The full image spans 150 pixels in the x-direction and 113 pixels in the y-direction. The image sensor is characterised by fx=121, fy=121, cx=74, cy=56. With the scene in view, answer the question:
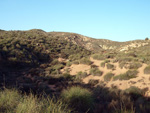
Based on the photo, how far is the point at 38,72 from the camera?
1686 centimetres

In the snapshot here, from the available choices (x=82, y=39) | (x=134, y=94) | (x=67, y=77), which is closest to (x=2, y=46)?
(x=67, y=77)

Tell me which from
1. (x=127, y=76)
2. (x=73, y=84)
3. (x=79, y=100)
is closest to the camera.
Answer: (x=79, y=100)

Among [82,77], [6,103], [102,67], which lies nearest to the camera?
[6,103]

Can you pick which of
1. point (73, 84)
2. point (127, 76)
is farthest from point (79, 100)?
point (127, 76)

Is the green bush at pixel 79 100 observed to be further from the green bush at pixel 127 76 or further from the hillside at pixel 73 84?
the green bush at pixel 127 76

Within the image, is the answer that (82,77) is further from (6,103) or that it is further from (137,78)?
(6,103)

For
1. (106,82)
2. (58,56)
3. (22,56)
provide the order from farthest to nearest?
(58,56) → (22,56) → (106,82)

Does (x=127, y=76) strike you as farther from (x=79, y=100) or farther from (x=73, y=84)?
(x=79, y=100)

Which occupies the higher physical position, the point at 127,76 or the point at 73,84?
the point at 127,76

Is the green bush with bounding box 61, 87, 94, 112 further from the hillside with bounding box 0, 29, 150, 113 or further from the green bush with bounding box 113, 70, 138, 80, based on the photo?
the green bush with bounding box 113, 70, 138, 80

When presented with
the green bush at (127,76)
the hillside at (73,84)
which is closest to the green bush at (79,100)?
the hillside at (73,84)

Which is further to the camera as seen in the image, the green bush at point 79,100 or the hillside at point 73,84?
the green bush at point 79,100

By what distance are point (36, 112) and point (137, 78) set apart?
11.2 m

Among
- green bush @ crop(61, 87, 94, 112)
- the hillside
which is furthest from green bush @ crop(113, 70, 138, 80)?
green bush @ crop(61, 87, 94, 112)
